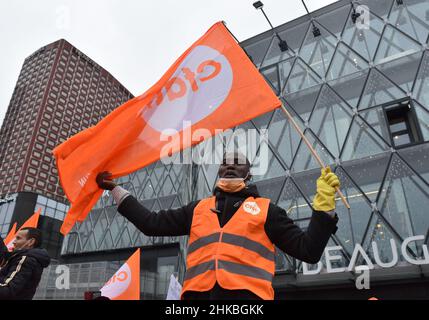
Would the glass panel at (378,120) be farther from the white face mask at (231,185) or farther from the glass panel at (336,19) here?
the white face mask at (231,185)

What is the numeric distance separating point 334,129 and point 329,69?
8.48 ft

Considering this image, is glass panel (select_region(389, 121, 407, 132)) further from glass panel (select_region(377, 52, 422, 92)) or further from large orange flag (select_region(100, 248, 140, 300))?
large orange flag (select_region(100, 248, 140, 300))

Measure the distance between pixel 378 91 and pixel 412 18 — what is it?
309 cm

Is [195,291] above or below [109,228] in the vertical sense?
below

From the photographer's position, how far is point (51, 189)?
251 ft

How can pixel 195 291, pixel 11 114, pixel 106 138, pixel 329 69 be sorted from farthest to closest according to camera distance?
pixel 11 114 → pixel 329 69 → pixel 106 138 → pixel 195 291

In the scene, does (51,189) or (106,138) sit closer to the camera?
(106,138)

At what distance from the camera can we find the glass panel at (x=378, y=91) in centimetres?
1188

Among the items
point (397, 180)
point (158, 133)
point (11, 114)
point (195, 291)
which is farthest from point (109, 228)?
point (11, 114)

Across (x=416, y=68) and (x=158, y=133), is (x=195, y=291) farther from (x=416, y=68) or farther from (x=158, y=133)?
(x=416, y=68)

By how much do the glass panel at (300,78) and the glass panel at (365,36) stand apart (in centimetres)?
174

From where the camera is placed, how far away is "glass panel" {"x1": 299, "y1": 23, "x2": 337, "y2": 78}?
13891mm

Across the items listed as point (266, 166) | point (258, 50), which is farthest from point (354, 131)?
point (258, 50)
